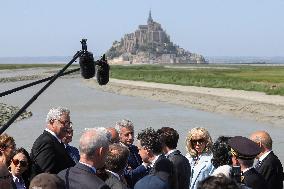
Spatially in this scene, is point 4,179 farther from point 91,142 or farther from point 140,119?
point 140,119

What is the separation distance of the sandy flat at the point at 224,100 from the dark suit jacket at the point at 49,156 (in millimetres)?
27804

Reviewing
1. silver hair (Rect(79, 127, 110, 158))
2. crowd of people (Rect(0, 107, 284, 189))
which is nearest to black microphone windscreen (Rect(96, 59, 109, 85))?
crowd of people (Rect(0, 107, 284, 189))

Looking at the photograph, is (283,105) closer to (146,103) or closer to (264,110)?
(264,110)

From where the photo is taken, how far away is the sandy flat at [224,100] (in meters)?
37.8

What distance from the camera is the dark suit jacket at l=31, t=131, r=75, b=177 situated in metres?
6.12

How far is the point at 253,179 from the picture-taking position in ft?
17.3

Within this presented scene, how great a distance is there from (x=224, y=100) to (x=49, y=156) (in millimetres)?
41088

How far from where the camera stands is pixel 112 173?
524 cm

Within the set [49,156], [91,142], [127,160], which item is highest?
[91,142]

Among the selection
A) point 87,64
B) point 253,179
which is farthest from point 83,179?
point 253,179

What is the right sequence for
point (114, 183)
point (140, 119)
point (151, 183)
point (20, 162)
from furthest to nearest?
point (140, 119), point (20, 162), point (151, 183), point (114, 183)

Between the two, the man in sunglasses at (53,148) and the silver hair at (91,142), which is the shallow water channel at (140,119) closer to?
the man in sunglasses at (53,148)

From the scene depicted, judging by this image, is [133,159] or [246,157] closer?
[246,157]

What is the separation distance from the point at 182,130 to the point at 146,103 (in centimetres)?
2156
